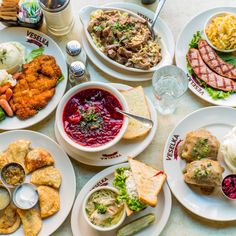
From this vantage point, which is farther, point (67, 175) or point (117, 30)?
point (117, 30)

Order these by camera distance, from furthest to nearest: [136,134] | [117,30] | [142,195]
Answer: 1. [117,30]
2. [136,134]
3. [142,195]

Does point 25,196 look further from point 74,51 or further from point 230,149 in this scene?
point 230,149

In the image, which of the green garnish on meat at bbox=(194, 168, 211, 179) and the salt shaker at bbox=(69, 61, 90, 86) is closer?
the green garnish on meat at bbox=(194, 168, 211, 179)

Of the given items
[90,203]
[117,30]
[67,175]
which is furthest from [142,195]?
[117,30]

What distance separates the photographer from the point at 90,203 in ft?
11.4

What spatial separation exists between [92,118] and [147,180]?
64cm

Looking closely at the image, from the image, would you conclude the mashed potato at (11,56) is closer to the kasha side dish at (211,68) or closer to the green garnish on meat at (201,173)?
the kasha side dish at (211,68)

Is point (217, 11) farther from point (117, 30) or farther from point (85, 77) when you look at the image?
point (85, 77)

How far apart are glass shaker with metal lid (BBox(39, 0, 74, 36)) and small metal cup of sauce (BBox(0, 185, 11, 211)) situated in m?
1.44

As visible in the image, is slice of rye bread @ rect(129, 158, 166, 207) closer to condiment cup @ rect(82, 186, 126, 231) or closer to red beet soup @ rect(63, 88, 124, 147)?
condiment cup @ rect(82, 186, 126, 231)

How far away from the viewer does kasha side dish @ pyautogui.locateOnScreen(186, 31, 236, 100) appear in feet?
12.7

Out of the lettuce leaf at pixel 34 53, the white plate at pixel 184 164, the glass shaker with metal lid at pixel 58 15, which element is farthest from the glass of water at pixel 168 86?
the lettuce leaf at pixel 34 53

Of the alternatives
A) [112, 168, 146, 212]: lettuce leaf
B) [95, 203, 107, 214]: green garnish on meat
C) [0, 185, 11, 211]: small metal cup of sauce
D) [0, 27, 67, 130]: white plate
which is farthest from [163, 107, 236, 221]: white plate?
[0, 185, 11, 211]: small metal cup of sauce

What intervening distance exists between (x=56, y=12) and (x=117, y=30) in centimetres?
53
